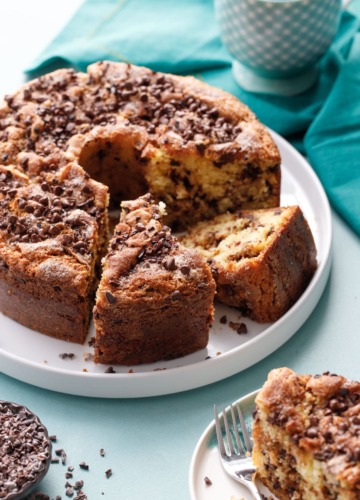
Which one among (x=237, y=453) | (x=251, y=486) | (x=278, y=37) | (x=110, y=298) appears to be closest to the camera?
(x=251, y=486)

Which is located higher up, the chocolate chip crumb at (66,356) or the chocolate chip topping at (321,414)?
the chocolate chip topping at (321,414)

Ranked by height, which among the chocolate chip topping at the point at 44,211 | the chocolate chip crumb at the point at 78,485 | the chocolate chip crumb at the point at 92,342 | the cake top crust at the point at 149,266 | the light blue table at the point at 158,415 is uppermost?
the chocolate chip topping at the point at 44,211

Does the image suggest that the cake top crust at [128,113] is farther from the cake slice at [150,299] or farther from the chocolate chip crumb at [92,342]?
the chocolate chip crumb at [92,342]

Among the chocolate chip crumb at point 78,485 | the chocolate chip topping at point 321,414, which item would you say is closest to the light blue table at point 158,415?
the chocolate chip crumb at point 78,485

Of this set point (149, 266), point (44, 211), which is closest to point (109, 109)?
point (44, 211)

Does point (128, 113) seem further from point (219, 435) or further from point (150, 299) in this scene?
point (219, 435)

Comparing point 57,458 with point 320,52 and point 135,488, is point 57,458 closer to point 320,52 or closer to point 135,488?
point 135,488

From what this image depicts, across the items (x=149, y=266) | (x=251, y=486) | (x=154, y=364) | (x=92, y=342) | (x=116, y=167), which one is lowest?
(x=251, y=486)
